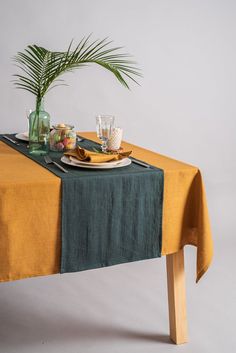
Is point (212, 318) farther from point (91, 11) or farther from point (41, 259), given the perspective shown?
point (91, 11)

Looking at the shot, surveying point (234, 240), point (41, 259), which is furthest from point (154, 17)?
point (41, 259)

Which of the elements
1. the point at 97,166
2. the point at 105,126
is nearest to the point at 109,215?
the point at 97,166

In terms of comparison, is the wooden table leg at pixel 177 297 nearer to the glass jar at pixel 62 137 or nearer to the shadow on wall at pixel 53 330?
the shadow on wall at pixel 53 330

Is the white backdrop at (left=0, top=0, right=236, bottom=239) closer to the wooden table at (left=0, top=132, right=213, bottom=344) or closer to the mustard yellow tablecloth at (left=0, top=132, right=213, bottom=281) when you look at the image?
the wooden table at (left=0, top=132, right=213, bottom=344)

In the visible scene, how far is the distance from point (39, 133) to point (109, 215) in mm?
508

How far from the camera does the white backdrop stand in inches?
127

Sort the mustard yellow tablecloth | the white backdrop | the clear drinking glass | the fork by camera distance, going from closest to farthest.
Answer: the mustard yellow tablecloth < the fork < the clear drinking glass < the white backdrop

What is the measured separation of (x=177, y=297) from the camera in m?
2.34

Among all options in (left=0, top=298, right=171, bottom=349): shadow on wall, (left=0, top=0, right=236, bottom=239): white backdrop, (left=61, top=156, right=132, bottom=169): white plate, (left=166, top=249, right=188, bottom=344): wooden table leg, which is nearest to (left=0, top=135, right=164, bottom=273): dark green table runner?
(left=61, top=156, right=132, bottom=169): white plate

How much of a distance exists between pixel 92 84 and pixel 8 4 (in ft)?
2.22

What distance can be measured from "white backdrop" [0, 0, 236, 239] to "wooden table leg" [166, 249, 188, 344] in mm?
1408

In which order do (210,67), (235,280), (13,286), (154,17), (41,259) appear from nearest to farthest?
(41,259)
(13,286)
(235,280)
(154,17)
(210,67)

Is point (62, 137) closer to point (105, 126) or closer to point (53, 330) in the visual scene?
point (105, 126)

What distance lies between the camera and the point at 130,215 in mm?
2084
